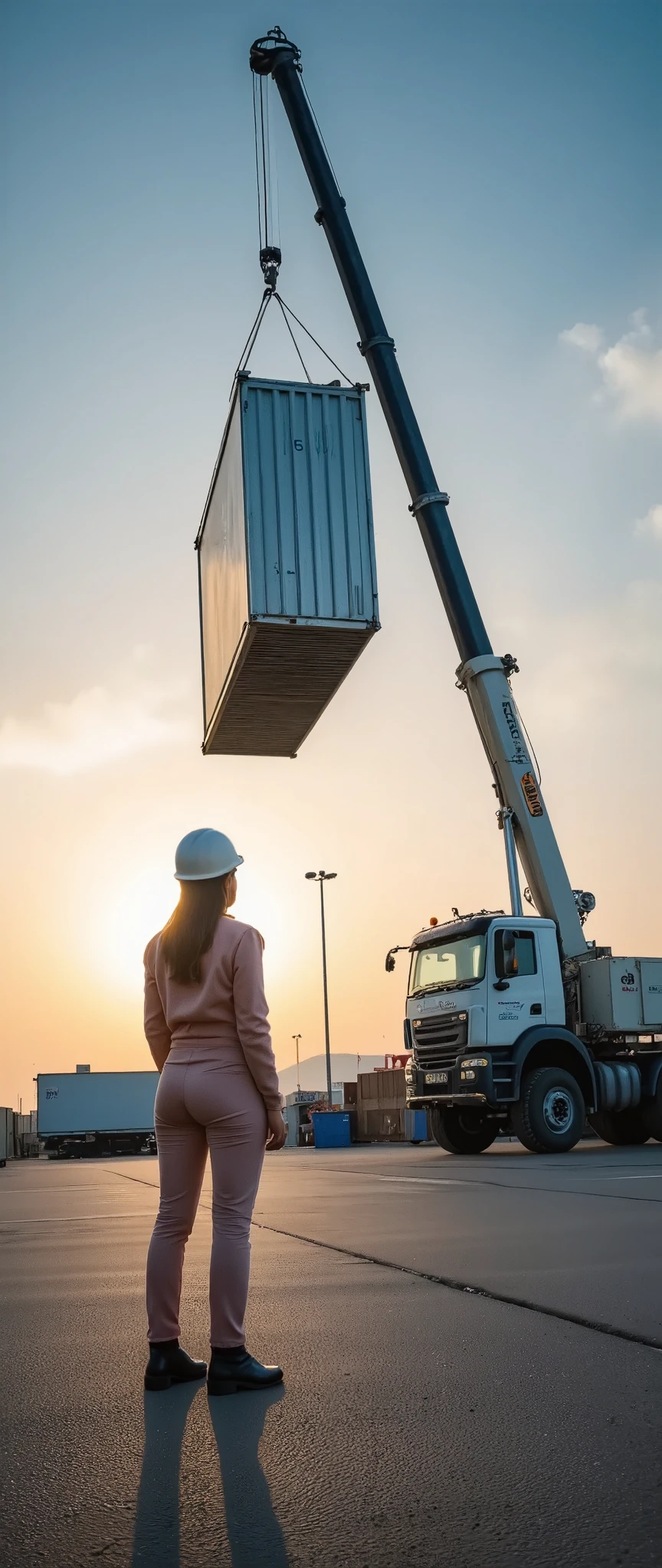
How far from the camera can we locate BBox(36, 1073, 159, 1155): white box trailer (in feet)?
140

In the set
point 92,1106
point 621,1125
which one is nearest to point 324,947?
point 92,1106

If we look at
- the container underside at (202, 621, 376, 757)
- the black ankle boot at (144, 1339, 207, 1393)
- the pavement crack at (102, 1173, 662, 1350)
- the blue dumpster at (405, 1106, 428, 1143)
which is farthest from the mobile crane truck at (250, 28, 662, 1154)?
the blue dumpster at (405, 1106, 428, 1143)

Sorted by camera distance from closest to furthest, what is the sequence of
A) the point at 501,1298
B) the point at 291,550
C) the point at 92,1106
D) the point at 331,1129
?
the point at 501,1298 < the point at 291,550 < the point at 331,1129 < the point at 92,1106

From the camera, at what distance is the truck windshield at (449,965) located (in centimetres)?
1426

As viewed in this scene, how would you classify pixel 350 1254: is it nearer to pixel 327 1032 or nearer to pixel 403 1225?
pixel 403 1225

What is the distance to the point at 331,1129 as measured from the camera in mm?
30328

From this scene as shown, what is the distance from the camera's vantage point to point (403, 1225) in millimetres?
6879

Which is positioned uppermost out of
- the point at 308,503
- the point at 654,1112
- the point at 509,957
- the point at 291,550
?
the point at 308,503

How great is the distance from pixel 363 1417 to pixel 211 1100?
0.91m

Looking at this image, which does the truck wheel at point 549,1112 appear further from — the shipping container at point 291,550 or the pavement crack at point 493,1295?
the pavement crack at point 493,1295

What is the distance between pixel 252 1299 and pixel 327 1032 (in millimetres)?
51695

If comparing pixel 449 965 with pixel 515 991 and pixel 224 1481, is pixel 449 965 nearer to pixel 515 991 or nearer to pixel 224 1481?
pixel 515 991

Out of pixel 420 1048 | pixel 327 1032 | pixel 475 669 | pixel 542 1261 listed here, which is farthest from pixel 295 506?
pixel 327 1032

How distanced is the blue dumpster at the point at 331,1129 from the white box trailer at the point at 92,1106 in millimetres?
13654
